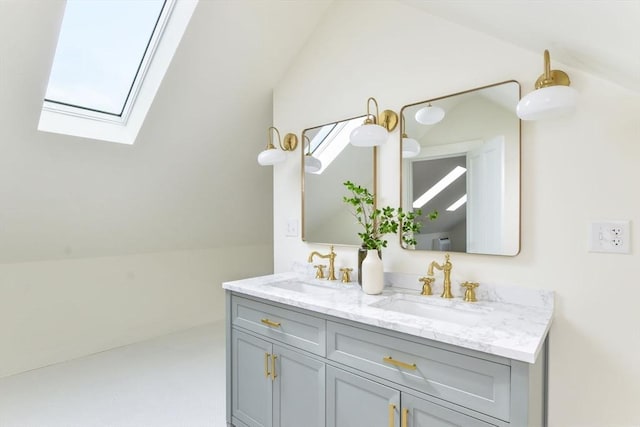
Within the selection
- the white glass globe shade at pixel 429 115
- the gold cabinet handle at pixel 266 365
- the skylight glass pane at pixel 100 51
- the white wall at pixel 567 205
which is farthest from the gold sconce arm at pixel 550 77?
the skylight glass pane at pixel 100 51

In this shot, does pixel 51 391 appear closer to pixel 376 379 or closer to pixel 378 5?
pixel 376 379

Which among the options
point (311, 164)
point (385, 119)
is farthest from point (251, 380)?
point (385, 119)

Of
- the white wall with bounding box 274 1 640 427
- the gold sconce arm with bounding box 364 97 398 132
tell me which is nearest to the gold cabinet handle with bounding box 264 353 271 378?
the white wall with bounding box 274 1 640 427

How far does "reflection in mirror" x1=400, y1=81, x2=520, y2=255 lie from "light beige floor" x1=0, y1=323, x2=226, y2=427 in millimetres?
1730

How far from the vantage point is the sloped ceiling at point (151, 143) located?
1864 millimetres

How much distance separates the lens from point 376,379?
1.32 metres

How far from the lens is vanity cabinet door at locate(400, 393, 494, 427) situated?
111cm

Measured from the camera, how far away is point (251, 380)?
1828 millimetres

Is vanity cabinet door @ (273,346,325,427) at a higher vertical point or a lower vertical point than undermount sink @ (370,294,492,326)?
lower

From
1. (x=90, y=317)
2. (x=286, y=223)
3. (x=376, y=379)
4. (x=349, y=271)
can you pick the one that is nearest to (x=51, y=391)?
(x=90, y=317)

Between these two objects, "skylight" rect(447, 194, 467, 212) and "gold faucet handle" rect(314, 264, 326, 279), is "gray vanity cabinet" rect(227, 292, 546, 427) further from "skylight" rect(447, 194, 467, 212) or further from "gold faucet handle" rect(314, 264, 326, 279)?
"skylight" rect(447, 194, 467, 212)

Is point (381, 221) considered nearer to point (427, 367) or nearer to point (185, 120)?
point (427, 367)

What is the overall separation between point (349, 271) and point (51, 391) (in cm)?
225

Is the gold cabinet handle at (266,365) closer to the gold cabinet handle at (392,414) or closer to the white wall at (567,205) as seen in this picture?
the gold cabinet handle at (392,414)
